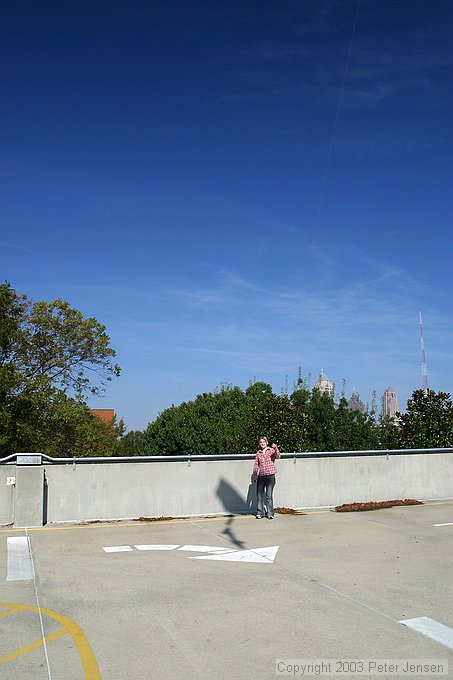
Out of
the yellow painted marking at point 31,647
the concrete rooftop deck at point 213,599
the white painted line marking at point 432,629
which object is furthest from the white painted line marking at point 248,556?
the yellow painted marking at point 31,647

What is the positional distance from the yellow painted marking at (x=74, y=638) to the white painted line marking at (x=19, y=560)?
113 cm

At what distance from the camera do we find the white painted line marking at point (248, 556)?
7.93 m

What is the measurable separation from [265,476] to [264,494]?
51 centimetres

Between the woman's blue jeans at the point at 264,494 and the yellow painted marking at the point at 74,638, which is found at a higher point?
the woman's blue jeans at the point at 264,494

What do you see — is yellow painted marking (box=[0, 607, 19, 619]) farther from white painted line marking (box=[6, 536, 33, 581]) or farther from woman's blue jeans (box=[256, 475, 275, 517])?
woman's blue jeans (box=[256, 475, 275, 517])

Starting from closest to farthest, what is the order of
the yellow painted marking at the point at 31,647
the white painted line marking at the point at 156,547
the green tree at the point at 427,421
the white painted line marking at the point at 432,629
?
the yellow painted marking at the point at 31,647, the white painted line marking at the point at 432,629, the white painted line marking at the point at 156,547, the green tree at the point at 427,421

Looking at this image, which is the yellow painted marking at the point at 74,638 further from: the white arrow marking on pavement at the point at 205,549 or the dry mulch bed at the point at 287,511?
the dry mulch bed at the point at 287,511

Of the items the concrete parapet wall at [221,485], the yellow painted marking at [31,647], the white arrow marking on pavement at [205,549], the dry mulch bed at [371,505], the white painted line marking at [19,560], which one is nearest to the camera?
the yellow painted marking at [31,647]

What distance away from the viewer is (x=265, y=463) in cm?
1158

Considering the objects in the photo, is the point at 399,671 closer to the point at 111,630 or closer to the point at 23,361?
the point at 111,630

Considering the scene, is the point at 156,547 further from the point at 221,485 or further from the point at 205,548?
the point at 221,485

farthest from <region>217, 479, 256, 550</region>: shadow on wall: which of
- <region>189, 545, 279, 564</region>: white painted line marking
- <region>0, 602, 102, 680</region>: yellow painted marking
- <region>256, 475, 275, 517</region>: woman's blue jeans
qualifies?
<region>0, 602, 102, 680</region>: yellow painted marking

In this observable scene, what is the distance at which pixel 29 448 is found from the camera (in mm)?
20281

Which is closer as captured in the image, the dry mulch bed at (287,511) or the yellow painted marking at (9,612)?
the yellow painted marking at (9,612)
